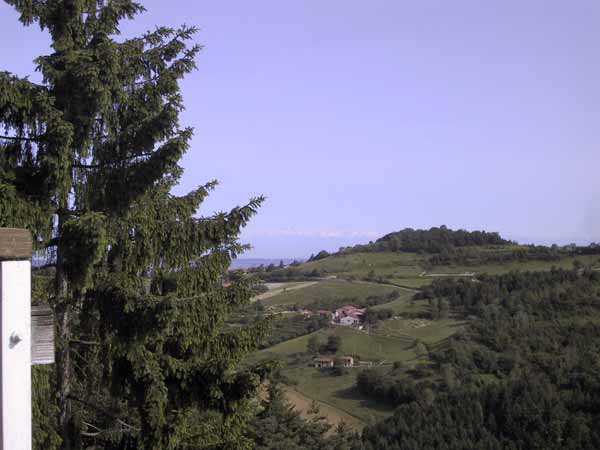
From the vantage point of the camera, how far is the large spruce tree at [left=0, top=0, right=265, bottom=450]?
6.21 metres

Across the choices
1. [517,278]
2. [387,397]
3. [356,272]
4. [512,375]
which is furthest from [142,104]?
[356,272]

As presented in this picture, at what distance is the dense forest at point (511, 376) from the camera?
2692 cm

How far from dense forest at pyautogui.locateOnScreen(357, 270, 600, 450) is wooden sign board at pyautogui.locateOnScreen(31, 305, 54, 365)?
973 inches

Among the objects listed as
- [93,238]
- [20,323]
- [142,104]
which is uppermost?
[142,104]

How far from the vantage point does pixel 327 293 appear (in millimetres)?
67312

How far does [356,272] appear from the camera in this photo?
7812 centimetres

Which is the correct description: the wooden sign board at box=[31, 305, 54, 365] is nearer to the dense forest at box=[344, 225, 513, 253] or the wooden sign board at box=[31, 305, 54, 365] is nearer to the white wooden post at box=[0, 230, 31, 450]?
the white wooden post at box=[0, 230, 31, 450]

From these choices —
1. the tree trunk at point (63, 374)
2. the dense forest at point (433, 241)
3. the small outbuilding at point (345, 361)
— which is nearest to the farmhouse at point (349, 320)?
the small outbuilding at point (345, 361)

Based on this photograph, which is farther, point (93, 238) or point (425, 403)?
point (425, 403)

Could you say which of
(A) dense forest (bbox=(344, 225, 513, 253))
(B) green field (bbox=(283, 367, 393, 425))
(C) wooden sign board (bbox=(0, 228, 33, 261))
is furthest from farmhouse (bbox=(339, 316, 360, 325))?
(C) wooden sign board (bbox=(0, 228, 33, 261))

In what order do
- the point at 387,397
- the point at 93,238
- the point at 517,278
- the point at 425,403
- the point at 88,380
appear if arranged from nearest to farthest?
1. the point at 93,238
2. the point at 88,380
3. the point at 425,403
4. the point at 387,397
5. the point at 517,278

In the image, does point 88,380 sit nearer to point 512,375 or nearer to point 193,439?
point 193,439

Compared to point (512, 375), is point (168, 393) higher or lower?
higher

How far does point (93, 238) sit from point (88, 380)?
2.53 metres
